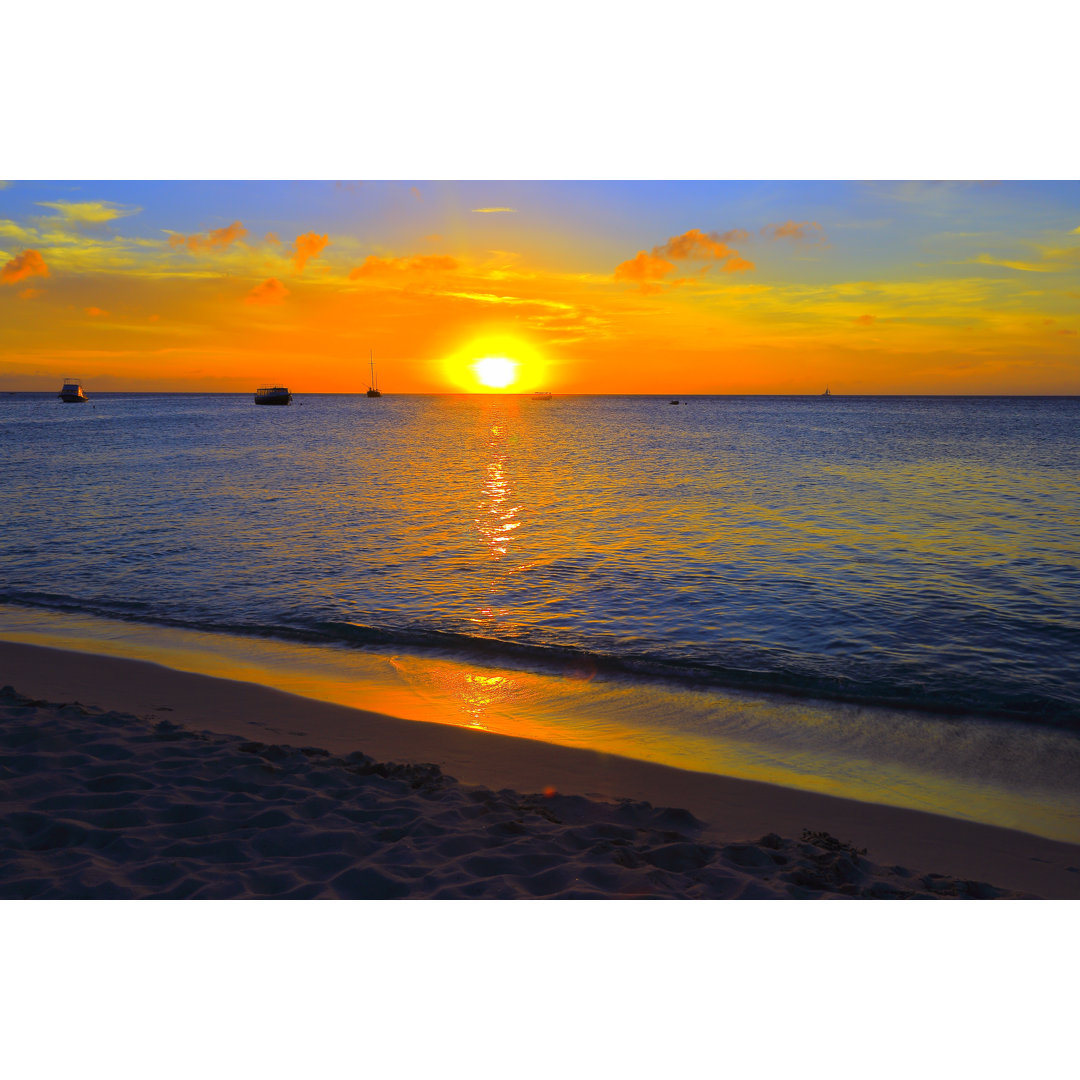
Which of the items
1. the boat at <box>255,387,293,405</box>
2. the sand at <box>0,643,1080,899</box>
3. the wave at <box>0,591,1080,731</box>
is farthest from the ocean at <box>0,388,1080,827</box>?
the boat at <box>255,387,293,405</box>

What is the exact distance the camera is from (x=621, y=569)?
54.3 ft

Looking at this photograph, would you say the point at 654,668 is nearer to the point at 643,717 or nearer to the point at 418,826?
the point at 643,717

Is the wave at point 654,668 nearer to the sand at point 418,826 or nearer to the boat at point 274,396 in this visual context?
the sand at point 418,826

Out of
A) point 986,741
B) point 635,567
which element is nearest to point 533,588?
point 635,567

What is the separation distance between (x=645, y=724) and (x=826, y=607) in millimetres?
6402

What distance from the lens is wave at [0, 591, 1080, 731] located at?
9.16 meters

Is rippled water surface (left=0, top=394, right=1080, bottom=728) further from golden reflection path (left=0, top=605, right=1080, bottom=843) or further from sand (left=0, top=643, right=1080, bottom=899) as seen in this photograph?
sand (left=0, top=643, right=1080, bottom=899)

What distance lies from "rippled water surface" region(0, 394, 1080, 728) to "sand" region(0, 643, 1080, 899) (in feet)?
11.3

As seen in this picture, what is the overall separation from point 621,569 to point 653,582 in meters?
1.41

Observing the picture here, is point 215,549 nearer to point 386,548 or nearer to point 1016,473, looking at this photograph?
point 386,548

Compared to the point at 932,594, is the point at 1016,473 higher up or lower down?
higher up

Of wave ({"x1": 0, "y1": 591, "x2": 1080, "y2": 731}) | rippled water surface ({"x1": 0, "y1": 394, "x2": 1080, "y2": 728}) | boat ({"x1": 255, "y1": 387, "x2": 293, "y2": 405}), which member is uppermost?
boat ({"x1": 255, "y1": 387, "x2": 293, "y2": 405})

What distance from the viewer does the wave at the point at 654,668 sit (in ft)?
30.1

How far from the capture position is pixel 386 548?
18766mm
